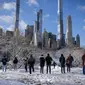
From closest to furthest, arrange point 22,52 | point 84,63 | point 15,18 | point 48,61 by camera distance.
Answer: point 84,63 < point 48,61 < point 22,52 < point 15,18

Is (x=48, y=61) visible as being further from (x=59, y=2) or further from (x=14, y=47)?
(x=59, y=2)

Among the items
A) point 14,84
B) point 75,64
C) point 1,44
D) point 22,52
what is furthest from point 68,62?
point 1,44

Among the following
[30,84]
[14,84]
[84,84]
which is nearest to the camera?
[14,84]

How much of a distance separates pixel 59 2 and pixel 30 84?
4601 inches

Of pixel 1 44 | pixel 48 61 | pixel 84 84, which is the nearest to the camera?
pixel 84 84

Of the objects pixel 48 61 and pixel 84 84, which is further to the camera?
pixel 48 61

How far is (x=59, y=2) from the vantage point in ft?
423

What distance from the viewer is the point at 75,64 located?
59250mm

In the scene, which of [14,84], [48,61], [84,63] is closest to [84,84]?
[14,84]

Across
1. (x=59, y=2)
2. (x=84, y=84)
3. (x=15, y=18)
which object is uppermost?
(x=59, y=2)

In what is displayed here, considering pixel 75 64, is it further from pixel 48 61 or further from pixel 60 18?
pixel 60 18

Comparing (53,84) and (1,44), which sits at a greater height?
(1,44)

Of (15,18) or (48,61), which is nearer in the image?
(48,61)

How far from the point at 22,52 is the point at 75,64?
14.5 metres
